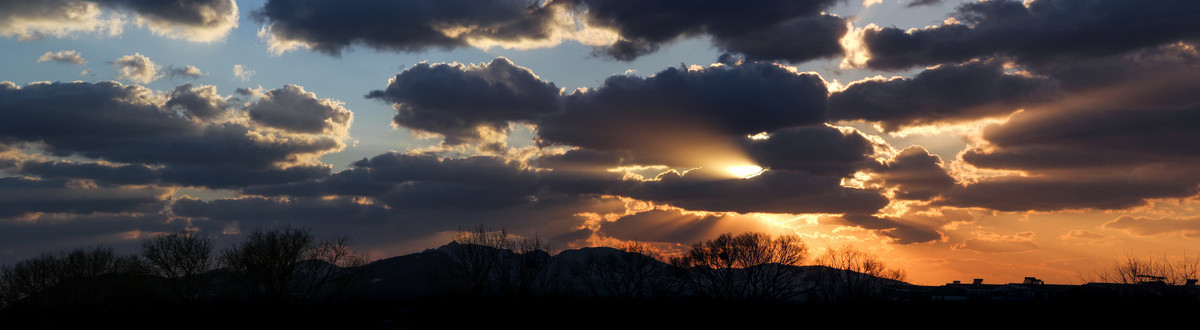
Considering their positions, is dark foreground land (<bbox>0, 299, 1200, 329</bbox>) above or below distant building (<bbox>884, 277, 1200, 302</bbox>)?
below

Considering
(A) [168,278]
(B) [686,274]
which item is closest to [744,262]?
(B) [686,274]

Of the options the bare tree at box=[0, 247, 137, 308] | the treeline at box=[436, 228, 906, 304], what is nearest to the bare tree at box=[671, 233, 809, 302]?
the treeline at box=[436, 228, 906, 304]

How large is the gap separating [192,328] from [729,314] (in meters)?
67.5

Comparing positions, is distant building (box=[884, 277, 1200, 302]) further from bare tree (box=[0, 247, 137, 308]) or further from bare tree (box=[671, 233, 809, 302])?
bare tree (box=[0, 247, 137, 308])

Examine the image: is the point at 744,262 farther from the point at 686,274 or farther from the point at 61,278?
the point at 61,278

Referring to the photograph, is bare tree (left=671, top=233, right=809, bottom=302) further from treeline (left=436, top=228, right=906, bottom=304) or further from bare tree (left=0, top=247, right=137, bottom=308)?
bare tree (left=0, top=247, right=137, bottom=308)

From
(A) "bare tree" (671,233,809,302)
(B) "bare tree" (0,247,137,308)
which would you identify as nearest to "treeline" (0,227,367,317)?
(B) "bare tree" (0,247,137,308)

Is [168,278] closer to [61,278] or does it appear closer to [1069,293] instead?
[61,278]

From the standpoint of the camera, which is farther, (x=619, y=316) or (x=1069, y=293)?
(x=1069, y=293)

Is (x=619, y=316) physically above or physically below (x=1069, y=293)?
below

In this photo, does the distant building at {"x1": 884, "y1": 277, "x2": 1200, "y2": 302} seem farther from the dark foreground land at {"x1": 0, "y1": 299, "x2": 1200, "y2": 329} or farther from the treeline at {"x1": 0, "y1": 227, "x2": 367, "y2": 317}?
the treeline at {"x1": 0, "y1": 227, "x2": 367, "y2": 317}

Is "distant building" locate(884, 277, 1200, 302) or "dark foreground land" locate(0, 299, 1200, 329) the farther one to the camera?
"distant building" locate(884, 277, 1200, 302)

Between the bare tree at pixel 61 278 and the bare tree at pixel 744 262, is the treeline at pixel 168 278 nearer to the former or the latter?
the bare tree at pixel 61 278

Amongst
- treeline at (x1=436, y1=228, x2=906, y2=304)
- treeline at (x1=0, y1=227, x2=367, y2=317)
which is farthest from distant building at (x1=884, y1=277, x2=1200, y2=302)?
treeline at (x1=0, y1=227, x2=367, y2=317)
